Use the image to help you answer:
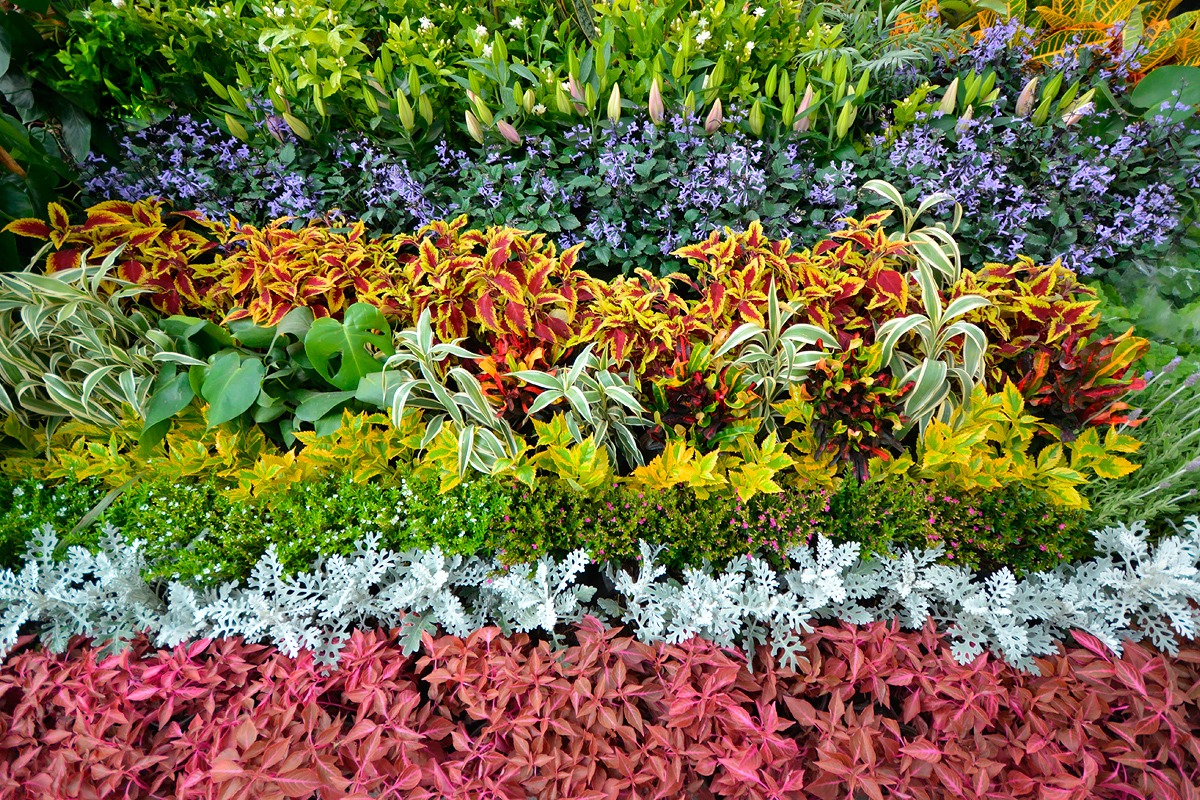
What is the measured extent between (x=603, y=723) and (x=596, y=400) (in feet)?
2.35

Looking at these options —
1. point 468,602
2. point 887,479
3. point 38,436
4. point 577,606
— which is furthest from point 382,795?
point 38,436

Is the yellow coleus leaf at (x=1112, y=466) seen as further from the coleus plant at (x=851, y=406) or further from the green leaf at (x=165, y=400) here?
the green leaf at (x=165, y=400)

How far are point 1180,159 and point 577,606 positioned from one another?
245cm

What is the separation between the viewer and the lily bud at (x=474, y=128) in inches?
76.8

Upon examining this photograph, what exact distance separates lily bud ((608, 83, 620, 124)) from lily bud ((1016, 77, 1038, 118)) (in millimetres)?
1370

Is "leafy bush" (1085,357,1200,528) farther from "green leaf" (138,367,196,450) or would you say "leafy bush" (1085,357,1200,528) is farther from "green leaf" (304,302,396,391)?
"green leaf" (138,367,196,450)

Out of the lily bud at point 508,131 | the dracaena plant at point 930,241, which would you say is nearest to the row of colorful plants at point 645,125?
the lily bud at point 508,131

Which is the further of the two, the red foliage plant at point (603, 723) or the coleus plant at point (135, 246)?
the coleus plant at point (135, 246)

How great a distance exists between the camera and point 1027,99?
6.50ft

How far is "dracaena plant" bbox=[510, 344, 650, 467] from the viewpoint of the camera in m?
1.42

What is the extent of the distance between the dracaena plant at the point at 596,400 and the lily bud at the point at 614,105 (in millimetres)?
870

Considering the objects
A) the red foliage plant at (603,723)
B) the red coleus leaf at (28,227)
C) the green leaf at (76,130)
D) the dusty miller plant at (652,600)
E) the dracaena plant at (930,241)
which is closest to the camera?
the red foliage plant at (603,723)

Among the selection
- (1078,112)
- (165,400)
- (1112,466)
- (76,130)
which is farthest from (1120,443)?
(76,130)

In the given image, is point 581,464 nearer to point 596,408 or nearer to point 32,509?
point 596,408
